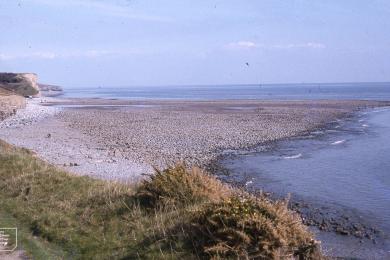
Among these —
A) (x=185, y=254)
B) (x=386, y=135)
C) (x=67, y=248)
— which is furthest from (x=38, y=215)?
(x=386, y=135)

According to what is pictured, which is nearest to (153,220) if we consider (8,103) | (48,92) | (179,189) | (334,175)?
(179,189)

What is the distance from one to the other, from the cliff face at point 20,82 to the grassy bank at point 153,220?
5679cm

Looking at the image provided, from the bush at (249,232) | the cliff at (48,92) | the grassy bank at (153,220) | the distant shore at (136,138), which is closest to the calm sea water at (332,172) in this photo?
the distant shore at (136,138)

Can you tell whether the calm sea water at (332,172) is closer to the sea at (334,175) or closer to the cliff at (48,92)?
the sea at (334,175)

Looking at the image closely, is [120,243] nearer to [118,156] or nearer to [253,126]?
[118,156]

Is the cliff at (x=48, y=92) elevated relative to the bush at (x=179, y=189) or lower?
lower

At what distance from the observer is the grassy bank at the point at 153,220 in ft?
24.3

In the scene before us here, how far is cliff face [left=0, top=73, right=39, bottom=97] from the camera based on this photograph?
68.8m

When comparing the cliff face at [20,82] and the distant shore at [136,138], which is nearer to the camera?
the distant shore at [136,138]

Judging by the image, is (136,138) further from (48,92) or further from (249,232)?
(48,92)

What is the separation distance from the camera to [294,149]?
104 feet

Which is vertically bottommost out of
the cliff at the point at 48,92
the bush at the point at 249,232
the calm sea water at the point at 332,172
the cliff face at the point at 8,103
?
the cliff at the point at 48,92

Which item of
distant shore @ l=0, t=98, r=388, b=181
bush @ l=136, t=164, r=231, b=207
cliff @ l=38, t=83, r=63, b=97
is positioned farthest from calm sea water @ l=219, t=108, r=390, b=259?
cliff @ l=38, t=83, r=63, b=97

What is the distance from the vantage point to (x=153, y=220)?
9039 mm
